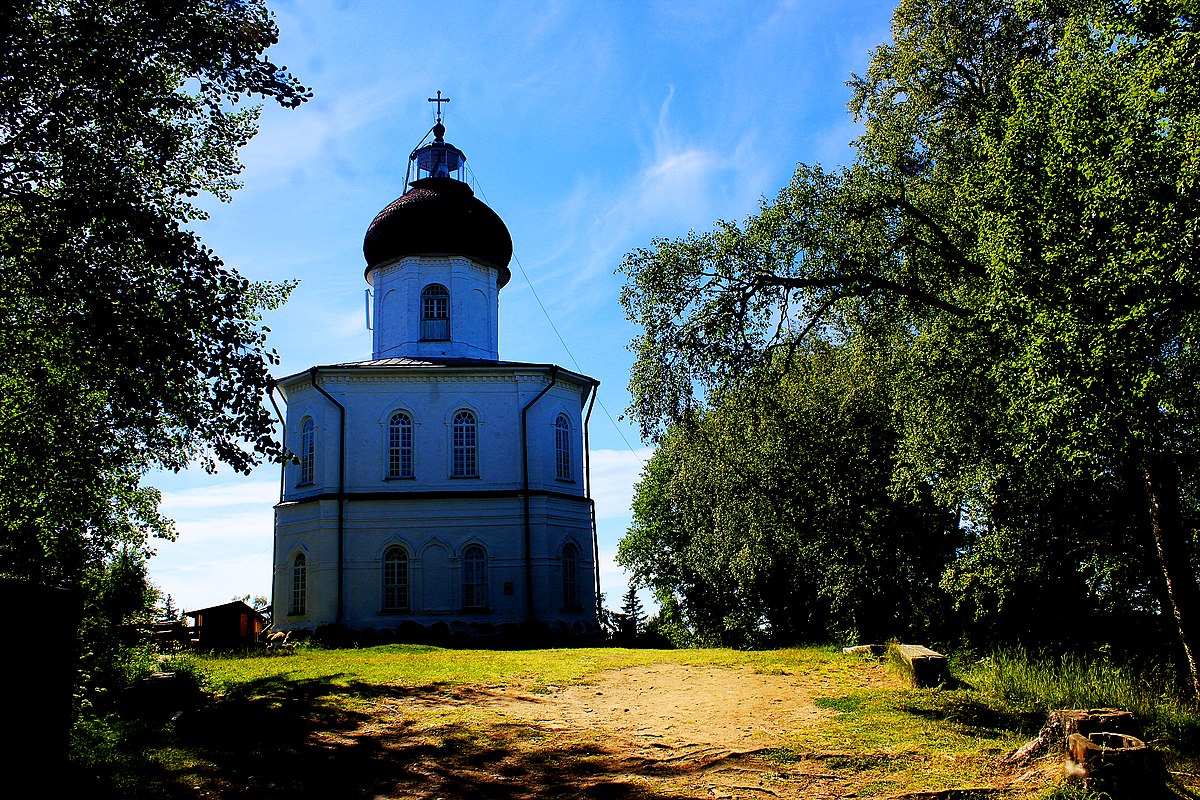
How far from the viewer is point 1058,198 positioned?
9398mm

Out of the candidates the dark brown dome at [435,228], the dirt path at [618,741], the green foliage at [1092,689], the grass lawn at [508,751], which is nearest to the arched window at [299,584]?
the dark brown dome at [435,228]

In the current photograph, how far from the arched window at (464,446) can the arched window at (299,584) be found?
5.16 metres

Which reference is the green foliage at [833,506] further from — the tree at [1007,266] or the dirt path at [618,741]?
the dirt path at [618,741]

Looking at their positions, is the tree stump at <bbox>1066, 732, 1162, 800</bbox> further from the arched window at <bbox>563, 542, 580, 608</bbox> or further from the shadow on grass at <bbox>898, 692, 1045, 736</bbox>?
the arched window at <bbox>563, 542, 580, 608</bbox>

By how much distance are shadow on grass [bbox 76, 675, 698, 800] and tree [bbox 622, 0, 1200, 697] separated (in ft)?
20.5

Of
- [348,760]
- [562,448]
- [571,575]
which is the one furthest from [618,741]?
[562,448]

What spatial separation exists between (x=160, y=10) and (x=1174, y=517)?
1286 cm

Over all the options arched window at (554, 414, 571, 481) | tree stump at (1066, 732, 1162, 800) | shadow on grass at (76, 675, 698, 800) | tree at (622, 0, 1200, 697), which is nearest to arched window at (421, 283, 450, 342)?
arched window at (554, 414, 571, 481)

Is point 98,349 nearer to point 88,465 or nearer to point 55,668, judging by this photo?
point 88,465

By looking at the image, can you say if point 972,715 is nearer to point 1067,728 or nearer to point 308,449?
point 1067,728

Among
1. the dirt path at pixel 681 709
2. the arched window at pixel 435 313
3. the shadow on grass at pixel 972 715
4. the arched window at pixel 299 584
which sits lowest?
the shadow on grass at pixel 972 715

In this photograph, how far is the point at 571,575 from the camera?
2667 centimetres

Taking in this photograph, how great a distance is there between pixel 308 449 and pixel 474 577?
6566 mm

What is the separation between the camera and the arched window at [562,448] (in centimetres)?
2748
